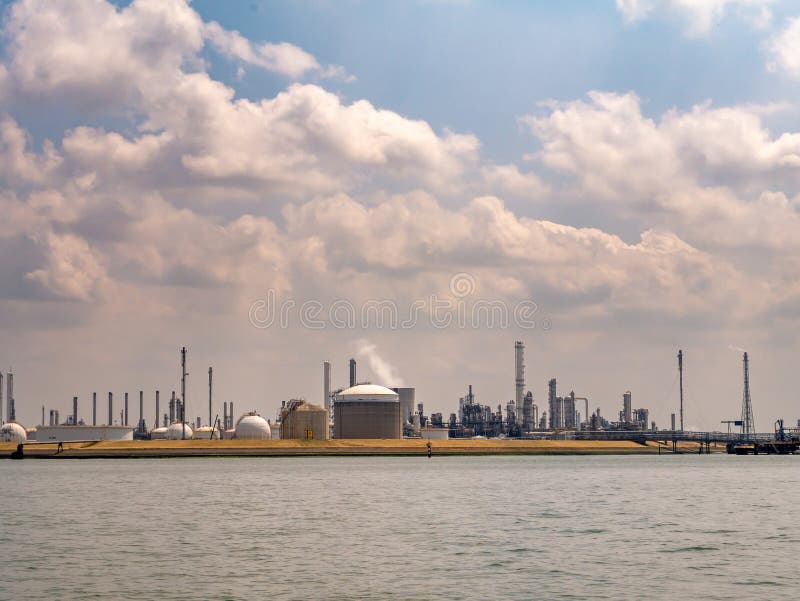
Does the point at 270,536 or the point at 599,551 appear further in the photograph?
the point at 270,536

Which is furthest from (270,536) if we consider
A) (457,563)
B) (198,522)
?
(457,563)

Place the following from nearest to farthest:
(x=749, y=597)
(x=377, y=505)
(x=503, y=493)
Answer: (x=749, y=597) → (x=377, y=505) → (x=503, y=493)

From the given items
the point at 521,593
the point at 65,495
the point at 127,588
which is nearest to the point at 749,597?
the point at 521,593

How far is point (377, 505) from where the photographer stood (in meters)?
80.7

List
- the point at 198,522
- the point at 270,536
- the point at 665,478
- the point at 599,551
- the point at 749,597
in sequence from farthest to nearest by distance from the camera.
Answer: the point at 665,478
the point at 198,522
the point at 270,536
the point at 599,551
the point at 749,597

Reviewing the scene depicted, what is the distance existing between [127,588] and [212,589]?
3.53m

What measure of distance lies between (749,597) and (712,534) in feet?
68.7

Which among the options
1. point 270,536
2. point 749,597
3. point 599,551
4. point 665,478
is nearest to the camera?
point 749,597

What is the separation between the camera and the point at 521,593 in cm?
4012

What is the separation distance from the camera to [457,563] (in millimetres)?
47906

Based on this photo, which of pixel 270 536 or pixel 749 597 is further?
pixel 270 536

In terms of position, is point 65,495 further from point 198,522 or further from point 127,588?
point 127,588

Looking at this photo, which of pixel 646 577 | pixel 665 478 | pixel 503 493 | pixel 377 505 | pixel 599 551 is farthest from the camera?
pixel 665 478

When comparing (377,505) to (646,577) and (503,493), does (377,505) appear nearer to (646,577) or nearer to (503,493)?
(503,493)
